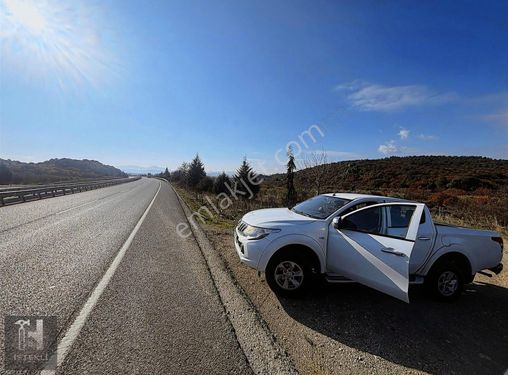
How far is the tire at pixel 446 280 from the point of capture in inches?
200

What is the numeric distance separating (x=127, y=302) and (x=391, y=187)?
4875cm

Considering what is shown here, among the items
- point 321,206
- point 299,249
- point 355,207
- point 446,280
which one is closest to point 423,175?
point 446,280

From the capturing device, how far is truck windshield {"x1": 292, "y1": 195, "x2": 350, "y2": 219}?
554 centimetres

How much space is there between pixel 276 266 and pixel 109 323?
8.30 ft

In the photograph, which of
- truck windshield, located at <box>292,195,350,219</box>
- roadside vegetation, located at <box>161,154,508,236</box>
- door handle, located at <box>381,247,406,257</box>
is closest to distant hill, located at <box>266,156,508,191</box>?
roadside vegetation, located at <box>161,154,508,236</box>

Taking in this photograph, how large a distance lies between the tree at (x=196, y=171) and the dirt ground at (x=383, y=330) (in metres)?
44.2

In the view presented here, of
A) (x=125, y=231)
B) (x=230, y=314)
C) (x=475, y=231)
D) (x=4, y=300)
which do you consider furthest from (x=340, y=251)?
(x=125, y=231)

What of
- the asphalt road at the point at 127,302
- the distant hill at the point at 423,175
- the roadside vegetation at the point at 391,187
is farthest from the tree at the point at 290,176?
the asphalt road at the point at 127,302

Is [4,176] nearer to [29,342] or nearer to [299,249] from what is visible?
[29,342]

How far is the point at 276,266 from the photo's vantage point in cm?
482

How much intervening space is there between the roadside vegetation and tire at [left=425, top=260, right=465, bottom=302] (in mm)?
8359

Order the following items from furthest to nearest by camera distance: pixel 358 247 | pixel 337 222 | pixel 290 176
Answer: pixel 290 176
pixel 337 222
pixel 358 247

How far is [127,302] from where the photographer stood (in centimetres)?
430

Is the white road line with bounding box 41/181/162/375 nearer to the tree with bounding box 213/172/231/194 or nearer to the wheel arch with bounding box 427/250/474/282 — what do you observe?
the wheel arch with bounding box 427/250/474/282
